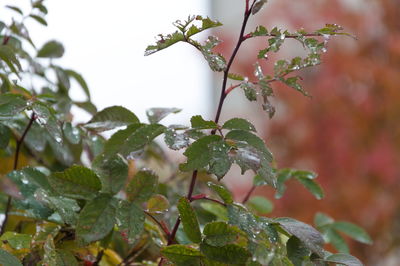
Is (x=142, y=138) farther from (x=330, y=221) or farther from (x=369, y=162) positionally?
(x=369, y=162)

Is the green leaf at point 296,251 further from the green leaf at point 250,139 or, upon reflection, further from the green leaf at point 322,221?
the green leaf at point 322,221

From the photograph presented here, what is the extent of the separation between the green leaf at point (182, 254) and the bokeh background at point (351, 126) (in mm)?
2625

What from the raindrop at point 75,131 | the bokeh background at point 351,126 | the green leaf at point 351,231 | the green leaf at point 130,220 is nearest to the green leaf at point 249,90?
the green leaf at point 130,220

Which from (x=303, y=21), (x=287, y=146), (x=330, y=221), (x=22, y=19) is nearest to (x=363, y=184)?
(x=287, y=146)

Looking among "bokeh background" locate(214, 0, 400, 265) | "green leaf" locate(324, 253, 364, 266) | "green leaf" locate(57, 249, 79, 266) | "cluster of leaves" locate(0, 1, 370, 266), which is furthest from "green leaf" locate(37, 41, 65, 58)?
"bokeh background" locate(214, 0, 400, 265)

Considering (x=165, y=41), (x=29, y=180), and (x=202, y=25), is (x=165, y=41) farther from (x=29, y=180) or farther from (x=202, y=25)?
(x=29, y=180)

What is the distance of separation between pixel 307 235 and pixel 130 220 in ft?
0.45

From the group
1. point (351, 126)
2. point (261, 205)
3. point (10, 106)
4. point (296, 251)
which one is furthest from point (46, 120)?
point (351, 126)

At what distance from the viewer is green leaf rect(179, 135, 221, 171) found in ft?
1.45

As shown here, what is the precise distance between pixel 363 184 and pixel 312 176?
2.74 metres

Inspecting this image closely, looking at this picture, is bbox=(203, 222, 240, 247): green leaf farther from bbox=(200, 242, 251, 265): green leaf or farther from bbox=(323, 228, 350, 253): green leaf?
bbox=(323, 228, 350, 253): green leaf

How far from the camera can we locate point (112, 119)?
592 millimetres

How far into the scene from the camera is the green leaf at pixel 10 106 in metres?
0.51

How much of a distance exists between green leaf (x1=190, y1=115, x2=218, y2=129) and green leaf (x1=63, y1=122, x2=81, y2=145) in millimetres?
192
